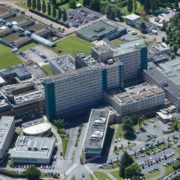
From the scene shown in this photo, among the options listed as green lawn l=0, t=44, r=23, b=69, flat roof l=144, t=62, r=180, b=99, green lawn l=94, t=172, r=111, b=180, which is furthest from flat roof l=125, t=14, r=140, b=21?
green lawn l=94, t=172, r=111, b=180

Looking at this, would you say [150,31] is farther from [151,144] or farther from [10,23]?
[151,144]

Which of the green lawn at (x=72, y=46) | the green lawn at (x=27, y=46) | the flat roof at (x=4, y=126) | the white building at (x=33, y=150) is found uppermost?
the flat roof at (x=4, y=126)

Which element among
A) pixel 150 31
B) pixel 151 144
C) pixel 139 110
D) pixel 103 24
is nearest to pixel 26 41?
pixel 103 24

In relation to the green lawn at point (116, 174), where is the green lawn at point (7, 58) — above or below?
below

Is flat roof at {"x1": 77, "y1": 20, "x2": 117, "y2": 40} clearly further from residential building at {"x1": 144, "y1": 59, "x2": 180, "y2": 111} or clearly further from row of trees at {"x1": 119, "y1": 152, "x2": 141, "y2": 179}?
row of trees at {"x1": 119, "y1": 152, "x2": 141, "y2": 179}

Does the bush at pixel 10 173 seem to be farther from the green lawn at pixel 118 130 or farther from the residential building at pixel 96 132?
the green lawn at pixel 118 130

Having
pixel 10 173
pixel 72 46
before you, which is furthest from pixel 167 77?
pixel 10 173

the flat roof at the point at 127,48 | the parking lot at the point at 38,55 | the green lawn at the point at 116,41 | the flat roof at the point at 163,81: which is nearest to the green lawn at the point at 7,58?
the parking lot at the point at 38,55
